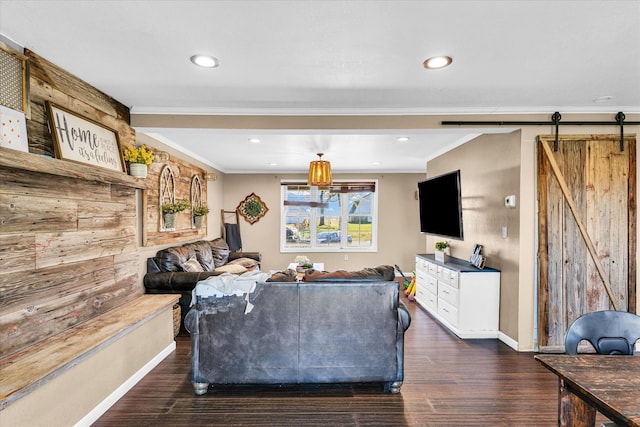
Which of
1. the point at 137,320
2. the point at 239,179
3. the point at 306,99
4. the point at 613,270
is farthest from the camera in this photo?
the point at 239,179

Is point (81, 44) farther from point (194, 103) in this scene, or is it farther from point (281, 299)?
point (281, 299)

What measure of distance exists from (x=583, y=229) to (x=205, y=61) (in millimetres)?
3814

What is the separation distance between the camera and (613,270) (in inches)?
128

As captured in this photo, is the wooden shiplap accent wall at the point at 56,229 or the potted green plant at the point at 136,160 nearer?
the wooden shiplap accent wall at the point at 56,229

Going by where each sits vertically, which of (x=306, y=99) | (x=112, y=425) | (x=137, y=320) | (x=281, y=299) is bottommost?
(x=112, y=425)

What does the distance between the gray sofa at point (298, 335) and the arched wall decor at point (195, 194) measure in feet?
10.1

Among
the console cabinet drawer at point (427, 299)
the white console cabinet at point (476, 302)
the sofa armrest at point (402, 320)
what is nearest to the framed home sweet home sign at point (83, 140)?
the sofa armrest at point (402, 320)

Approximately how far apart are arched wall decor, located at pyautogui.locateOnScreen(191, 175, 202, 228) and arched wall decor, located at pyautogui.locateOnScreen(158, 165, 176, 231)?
0.73 meters

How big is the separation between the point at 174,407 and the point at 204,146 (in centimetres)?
355

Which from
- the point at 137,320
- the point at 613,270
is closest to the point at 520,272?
the point at 613,270

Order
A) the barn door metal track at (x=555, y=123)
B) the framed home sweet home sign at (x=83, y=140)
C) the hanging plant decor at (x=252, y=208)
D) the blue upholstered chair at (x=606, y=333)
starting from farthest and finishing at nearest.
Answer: the hanging plant decor at (x=252, y=208) → the barn door metal track at (x=555, y=123) → the framed home sweet home sign at (x=83, y=140) → the blue upholstered chair at (x=606, y=333)

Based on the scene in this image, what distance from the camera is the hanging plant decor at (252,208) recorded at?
24.0 ft

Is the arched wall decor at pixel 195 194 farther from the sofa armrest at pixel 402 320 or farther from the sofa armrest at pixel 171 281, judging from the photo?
the sofa armrest at pixel 402 320

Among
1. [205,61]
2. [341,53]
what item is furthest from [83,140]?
[341,53]
